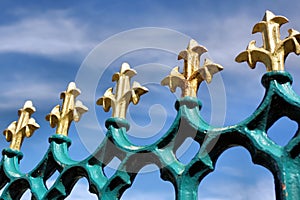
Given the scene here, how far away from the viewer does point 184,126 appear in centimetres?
153

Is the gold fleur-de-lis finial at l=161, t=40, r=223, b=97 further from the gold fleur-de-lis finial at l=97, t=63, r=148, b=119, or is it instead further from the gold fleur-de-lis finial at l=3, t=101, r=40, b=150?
the gold fleur-de-lis finial at l=3, t=101, r=40, b=150

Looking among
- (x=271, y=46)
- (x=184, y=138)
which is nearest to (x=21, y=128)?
(x=184, y=138)

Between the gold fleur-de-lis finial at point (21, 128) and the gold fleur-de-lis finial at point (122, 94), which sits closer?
the gold fleur-de-lis finial at point (122, 94)

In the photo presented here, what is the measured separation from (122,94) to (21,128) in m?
0.63

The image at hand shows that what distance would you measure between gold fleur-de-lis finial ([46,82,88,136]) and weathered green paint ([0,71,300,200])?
6 cm

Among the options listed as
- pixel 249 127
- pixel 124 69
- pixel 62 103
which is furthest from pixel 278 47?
pixel 62 103

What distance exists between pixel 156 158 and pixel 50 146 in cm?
57

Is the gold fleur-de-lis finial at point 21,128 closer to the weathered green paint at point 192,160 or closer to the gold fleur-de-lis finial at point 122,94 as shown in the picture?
the weathered green paint at point 192,160

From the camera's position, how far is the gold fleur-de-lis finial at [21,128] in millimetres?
2131

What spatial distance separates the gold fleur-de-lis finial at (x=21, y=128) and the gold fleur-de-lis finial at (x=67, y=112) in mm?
151

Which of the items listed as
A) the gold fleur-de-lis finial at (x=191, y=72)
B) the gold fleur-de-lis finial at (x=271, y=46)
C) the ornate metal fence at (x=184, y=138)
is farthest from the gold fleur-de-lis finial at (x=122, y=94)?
the gold fleur-de-lis finial at (x=271, y=46)

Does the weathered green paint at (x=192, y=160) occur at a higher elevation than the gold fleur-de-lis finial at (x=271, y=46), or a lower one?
lower

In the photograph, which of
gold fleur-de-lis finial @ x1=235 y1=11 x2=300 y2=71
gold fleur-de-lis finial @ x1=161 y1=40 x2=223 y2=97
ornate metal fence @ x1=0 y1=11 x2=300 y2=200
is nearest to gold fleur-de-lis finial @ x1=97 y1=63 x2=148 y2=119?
ornate metal fence @ x1=0 y1=11 x2=300 y2=200

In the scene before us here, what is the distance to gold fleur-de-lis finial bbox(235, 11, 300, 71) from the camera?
1423 mm
